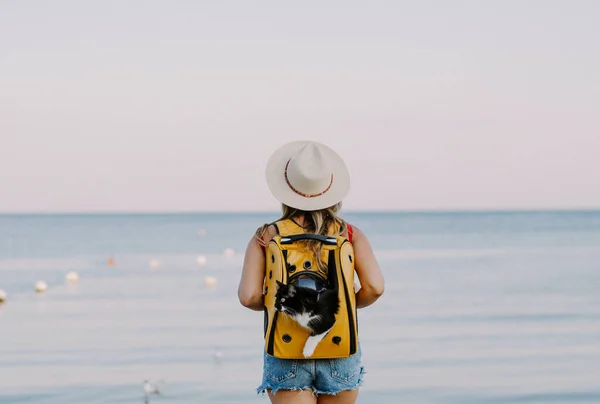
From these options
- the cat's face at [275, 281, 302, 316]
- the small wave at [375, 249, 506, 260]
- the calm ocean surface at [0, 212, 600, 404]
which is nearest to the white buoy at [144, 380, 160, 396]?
the calm ocean surface at [0, 212, 600, 404]

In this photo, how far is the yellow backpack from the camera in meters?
3.61

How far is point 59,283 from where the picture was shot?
19906 mm

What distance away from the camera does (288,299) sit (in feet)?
11.6

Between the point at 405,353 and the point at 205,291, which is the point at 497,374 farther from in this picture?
the point at 205,291

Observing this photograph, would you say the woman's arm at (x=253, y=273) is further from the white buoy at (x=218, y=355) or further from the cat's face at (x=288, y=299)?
the white buoy at (x=218, y=355)

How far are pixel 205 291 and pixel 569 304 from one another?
6.40 metres

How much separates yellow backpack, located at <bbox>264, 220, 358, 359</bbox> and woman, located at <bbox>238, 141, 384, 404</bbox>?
0.05 meters

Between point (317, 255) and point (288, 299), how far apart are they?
0.20 m

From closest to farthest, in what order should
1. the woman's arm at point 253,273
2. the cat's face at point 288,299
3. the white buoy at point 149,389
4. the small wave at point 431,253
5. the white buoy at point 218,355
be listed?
1. the cat's face at point 288,299
2. the woman's arm at point 253,273
3. the white buoy at point 149,389
4. the white buoy at point 218,355
5. the small wave at point 431,253

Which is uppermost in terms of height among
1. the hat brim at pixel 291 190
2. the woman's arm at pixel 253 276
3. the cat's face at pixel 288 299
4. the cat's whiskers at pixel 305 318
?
the hat brim at pixel 291 190

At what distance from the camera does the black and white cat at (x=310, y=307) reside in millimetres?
3549

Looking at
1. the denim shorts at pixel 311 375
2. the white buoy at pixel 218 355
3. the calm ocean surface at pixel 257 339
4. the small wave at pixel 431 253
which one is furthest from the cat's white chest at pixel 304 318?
the small wave at pixel 431 253

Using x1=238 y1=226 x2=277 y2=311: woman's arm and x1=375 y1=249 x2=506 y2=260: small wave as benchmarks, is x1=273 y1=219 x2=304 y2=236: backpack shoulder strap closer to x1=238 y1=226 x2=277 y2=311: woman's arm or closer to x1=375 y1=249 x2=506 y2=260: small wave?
x1=238 y1=226 x2=277 y2=311: woman's arm

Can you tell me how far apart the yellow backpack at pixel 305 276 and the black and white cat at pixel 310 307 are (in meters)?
0.02
